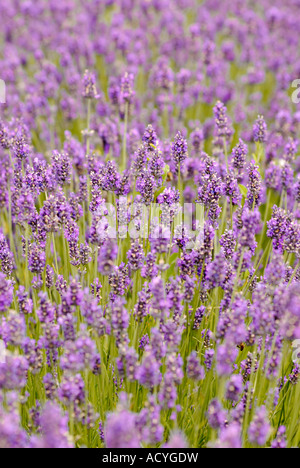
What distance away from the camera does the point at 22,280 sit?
11.6ft

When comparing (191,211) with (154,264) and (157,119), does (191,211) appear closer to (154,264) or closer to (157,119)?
(154,264)

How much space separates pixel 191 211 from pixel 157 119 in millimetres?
2147

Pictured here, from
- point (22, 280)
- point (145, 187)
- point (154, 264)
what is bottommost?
point (22, 280)

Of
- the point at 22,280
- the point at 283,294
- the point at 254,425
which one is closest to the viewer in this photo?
the point at 254,425

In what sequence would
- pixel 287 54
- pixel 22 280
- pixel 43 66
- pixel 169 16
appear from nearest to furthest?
1. pixel 22 280
2. pixel 43 66
3. pixel 287 54
4. pixel 169 16

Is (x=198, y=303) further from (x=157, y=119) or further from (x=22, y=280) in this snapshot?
(x=157, y=119)

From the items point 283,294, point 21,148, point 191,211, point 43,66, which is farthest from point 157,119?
point 283,294

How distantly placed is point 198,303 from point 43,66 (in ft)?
13.4

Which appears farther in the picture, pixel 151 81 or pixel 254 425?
pixel 151 81

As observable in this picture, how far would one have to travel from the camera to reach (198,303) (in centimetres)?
322

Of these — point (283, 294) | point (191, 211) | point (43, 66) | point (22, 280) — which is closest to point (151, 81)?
point (43, 66)

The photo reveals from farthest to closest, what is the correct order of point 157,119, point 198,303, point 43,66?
point 43,66, point 157,119, point 198,303

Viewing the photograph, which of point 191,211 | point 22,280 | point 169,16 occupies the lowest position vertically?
point 22,280

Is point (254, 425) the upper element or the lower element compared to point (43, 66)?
lower
